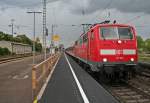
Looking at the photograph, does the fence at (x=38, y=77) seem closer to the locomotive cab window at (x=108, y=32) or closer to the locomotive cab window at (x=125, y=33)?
the locomotive cab window at (x=108, y=32)

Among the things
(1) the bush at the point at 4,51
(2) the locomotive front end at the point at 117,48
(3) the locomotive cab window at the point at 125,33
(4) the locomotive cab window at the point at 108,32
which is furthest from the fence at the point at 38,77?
(1) the bush at the point at 4,51

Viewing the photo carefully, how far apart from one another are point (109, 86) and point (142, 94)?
3692 mm

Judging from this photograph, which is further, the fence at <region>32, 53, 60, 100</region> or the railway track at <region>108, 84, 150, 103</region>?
the railway track at <region>108, 84, 150, 103</region>

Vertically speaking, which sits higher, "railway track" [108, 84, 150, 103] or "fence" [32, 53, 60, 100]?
"fence" [32, 53, 60, 100]

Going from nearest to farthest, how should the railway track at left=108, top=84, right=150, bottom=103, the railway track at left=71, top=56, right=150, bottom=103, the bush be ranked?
1. the railway track at left=108, top=84, right=150, bottom=103
2. the railway track at left=71, top=56, right=150, bottom=103
3. the bush

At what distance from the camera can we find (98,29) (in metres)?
18.5

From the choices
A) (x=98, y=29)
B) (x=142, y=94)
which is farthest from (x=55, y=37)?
(x=142, y=94)

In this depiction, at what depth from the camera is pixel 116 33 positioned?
18469 millimetres

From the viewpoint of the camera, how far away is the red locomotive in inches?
698

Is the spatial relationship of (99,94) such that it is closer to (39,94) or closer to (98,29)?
(39,94)

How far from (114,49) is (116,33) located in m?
0.98

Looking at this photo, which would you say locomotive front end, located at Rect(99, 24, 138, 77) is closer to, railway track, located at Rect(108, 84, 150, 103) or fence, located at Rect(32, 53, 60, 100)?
railway track, located at Rect(108, 84, 150, 103)

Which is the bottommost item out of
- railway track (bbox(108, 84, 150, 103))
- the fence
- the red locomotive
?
railway track (bbox(108, 84, 150, 103))

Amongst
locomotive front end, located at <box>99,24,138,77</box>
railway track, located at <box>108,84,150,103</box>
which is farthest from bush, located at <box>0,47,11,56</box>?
railway track, located at <box>108,84,150,103</box>
